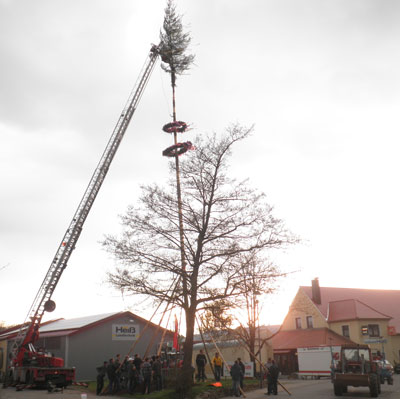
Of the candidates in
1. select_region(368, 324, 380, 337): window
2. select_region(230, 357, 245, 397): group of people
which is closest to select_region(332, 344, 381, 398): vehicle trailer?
select_region(230, 357, 245, 397): group of people

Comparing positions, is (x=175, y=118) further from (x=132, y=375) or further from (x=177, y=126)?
(x=132, y=375)

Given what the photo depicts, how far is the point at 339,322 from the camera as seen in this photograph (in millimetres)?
45938

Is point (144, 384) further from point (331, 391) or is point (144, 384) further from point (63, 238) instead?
point (63, 238)

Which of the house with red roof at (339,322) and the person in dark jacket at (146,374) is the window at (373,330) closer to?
the house with red roof at (339,322)

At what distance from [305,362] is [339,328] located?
46.6ft

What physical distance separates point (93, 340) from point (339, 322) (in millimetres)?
25881

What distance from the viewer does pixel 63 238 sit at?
91.4ft

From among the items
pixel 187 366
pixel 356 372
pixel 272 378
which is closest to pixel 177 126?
pixel 187 366

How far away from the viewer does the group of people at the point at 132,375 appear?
68.2ft

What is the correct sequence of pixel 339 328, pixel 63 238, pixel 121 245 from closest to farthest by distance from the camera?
pixel 121 245, pixel 63 238, pixel 339 328

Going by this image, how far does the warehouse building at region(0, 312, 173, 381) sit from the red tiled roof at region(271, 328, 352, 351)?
603 inches

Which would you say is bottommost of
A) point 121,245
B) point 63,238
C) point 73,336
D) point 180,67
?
point 73,336

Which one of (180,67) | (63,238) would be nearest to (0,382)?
(63,238)

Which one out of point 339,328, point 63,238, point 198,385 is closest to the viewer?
point 198,385
